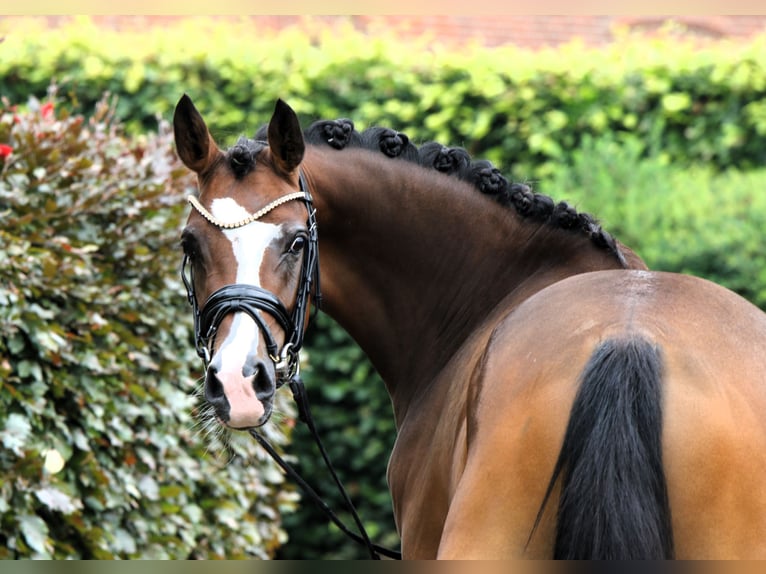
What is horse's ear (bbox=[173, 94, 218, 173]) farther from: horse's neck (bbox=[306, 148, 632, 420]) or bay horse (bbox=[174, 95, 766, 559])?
horse's neck (bbox=[306, 148, 632, 420])

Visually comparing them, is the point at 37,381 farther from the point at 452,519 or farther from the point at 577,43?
the point at 577,43

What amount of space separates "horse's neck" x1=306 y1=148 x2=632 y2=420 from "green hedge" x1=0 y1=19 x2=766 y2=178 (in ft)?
12.5

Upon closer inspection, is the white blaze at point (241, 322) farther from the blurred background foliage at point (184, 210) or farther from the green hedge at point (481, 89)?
the green hedge at point (481, 89)

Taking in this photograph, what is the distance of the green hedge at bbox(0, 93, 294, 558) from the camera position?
13.7ft

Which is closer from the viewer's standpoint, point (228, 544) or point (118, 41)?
point (228, 544)

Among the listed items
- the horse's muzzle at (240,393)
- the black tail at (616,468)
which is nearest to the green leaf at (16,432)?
the horse's muzzle at (240,393)

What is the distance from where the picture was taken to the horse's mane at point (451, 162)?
3.61 m

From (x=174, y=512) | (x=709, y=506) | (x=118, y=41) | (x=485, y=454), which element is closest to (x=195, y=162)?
(x=485, y=454)

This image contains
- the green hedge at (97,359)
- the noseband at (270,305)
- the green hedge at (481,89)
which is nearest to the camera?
the noseband at (270,305)

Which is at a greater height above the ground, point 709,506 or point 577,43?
point 577,43

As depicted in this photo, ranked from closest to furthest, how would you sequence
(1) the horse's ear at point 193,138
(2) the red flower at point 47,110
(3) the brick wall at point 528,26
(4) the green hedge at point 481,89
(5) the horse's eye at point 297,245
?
1. (5) the horse's eye at point 297,245
2. (1) the horse's ear at point 193,138
3. (2) the red flower at point 47,110
4. (4) the green hedge at point 481,89
5. (3) the brick wall at point 528,26

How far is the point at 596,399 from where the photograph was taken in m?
2.32

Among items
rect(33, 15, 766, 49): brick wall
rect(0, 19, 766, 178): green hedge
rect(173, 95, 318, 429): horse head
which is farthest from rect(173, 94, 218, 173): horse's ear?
rect(33, 15, 766, 49): brick wall

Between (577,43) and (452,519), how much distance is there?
5901 millimetres
